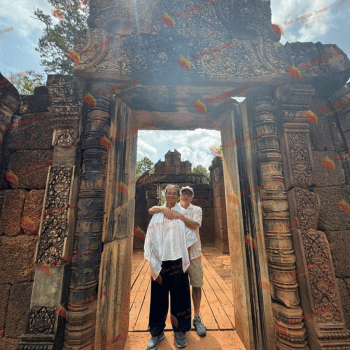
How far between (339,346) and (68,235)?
2827 mm

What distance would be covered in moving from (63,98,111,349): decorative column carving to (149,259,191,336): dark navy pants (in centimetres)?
73

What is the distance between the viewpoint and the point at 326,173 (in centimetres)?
219

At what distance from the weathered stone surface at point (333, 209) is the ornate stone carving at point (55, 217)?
Answer: 9.25 feet

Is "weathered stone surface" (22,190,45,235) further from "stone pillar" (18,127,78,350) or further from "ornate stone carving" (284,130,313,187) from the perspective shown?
"ornate stone carving" (284,130,313,187)

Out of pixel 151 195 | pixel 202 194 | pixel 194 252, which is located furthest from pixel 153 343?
pixel 202 194

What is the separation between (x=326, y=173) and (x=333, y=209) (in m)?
0.43

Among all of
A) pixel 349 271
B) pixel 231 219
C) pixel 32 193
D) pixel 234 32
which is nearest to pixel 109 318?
pixel 32 193

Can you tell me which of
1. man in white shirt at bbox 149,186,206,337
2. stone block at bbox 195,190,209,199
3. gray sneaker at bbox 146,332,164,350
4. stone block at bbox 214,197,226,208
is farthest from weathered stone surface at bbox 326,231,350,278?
stone block at bbox 195,190,209,199

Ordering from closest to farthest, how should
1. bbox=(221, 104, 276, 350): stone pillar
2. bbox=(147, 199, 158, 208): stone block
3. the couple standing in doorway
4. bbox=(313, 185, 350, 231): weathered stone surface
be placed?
bbox=(221, 104, 276, 350): stone pillar < bbox=(313, 185, 350, 231): weathered stone surface < the couple standing in doorway < bbox=(147, 199, 158, 208): stone block

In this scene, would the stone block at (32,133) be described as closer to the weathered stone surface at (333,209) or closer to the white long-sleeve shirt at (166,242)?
the white long-sleeve shirt at (166,242)

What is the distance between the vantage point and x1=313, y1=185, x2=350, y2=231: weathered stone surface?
206 centimetres

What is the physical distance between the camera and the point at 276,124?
2197mm

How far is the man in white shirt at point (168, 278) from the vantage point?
222 cm

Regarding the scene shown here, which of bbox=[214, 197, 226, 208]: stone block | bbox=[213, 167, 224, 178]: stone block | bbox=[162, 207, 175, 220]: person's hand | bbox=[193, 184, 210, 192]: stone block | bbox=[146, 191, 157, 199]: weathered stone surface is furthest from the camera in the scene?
bbox=[193, 184, 210, 192]: stone block
